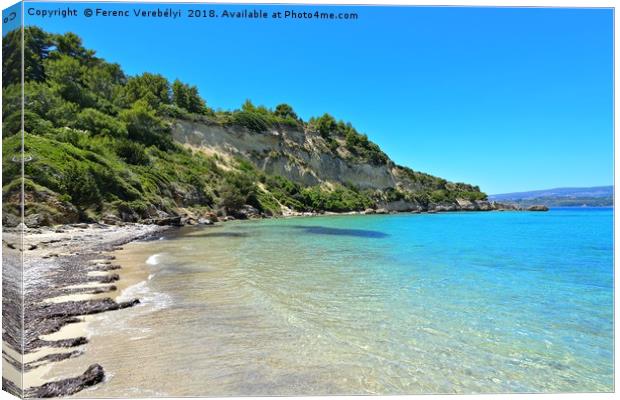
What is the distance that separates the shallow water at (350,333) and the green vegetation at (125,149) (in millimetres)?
2158

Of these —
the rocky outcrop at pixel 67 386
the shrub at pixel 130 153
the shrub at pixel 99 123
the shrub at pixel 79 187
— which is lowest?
the rocky outcrop at pixel 67 386

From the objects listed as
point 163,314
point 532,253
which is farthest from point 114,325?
point 532,253

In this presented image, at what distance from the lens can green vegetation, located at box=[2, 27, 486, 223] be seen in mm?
18812

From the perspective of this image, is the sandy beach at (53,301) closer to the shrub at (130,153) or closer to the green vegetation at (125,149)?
the green vegetation at (125,149)

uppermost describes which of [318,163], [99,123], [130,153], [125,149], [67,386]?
[99,123]

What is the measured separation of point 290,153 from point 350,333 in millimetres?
55375

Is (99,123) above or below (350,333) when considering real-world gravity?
above

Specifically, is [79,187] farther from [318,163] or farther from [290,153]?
[318,163]

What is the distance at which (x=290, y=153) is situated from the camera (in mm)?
60156

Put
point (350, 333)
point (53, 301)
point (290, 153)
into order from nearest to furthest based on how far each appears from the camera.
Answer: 1. point (350, 333)
2. point (53, 301)
3. point (290, 153)

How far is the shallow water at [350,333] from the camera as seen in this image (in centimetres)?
397

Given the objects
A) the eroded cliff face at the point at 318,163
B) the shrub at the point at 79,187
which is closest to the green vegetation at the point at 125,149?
the shrub at the point at 79,187

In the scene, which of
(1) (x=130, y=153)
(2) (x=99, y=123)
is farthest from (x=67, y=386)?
(2) (x=99, y=123)

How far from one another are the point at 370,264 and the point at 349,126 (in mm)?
65683
